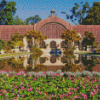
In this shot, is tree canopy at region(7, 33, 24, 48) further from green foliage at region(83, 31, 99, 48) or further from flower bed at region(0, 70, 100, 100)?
flower bed at region(0, 70, 100, 100)

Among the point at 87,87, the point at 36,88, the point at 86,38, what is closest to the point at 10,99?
the point at 36,88

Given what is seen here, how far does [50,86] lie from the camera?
21.5 ft

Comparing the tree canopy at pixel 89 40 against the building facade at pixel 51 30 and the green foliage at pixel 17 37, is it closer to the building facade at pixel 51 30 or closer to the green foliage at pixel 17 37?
the building facade at pixel 51 30

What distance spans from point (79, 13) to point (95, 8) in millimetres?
7956

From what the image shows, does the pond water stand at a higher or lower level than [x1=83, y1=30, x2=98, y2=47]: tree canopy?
lower

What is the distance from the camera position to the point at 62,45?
190 feet

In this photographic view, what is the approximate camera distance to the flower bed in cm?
568

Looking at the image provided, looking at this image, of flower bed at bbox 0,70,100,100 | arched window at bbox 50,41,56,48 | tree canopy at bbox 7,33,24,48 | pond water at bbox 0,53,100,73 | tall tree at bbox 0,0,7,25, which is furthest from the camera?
tall tree at bbox 0,0,7,25

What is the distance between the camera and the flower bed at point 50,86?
5.68m

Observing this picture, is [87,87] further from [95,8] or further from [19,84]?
[95,8]

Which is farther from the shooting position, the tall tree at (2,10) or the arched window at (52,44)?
the tall tree at (2,10)

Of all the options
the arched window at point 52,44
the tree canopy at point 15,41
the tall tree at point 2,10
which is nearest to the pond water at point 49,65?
the tree canopy at point 15,41

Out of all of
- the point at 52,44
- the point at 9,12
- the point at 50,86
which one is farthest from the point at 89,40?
the point at 50,86

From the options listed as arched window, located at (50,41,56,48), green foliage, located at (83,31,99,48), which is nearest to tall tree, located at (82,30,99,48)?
green foliage, located at (83,31,99,48)
